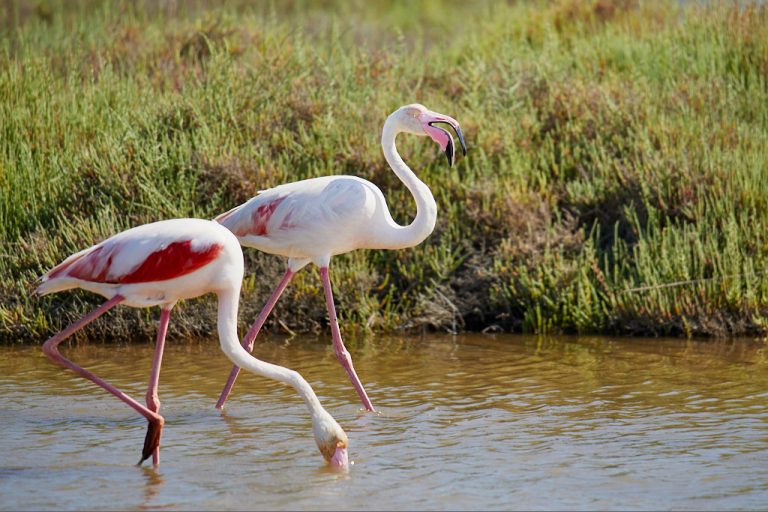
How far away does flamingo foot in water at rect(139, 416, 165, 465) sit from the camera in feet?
16.6

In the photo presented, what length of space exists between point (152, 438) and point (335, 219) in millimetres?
1716

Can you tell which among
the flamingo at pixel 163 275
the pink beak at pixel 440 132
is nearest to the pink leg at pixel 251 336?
the flamingo at pixel 163 275

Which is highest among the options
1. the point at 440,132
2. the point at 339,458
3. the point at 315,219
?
the point at 440,132

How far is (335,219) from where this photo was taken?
6242mm

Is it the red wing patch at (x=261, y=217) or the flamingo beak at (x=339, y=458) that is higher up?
the red wing patch at (x=261, y=217)

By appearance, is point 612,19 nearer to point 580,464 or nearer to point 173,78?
point 173,78

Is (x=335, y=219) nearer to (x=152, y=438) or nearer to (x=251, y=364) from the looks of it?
(x=251, y=364)

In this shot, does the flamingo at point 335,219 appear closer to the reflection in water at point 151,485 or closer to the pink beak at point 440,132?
the pink beak at point 440,132

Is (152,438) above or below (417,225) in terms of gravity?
below

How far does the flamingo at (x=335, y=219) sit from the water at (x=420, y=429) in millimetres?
515

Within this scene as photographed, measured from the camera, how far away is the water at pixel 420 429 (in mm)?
4684

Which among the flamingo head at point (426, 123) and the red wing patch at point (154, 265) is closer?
the red wing patch at point (154, 265)

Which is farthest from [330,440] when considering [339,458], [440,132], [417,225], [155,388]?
[440,132]

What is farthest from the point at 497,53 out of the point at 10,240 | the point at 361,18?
the point at 361,18
